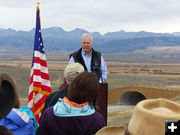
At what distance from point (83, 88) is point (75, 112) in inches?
9.0

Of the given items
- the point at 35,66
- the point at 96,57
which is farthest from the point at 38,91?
the point at 96,57

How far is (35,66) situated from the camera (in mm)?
6668

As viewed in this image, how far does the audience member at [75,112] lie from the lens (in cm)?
287

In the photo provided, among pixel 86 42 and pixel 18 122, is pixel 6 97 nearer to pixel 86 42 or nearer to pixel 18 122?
pixel 18 122

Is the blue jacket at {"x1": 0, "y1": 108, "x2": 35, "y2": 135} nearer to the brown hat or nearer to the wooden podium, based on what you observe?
the wooden podium

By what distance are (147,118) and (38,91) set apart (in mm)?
5335

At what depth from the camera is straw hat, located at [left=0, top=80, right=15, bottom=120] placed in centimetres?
168

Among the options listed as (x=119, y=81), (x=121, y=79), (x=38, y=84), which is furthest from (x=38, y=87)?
(x=121, y=79)

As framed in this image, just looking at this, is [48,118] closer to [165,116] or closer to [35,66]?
[165,116]

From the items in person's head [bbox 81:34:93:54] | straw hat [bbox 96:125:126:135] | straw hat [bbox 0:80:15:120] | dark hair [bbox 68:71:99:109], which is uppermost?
person's head [bbox 81:34:93:54]

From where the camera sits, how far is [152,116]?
4.45ft

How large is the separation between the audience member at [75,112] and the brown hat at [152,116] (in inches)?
55.1

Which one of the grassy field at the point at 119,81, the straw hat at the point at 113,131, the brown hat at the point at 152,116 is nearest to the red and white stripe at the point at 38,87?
the straw hat at the point at 113,131

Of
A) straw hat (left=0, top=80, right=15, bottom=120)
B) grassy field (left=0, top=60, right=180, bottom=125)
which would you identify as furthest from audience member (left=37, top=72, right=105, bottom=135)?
grassy field (left=0, top=60, right=180, bottom=125)
